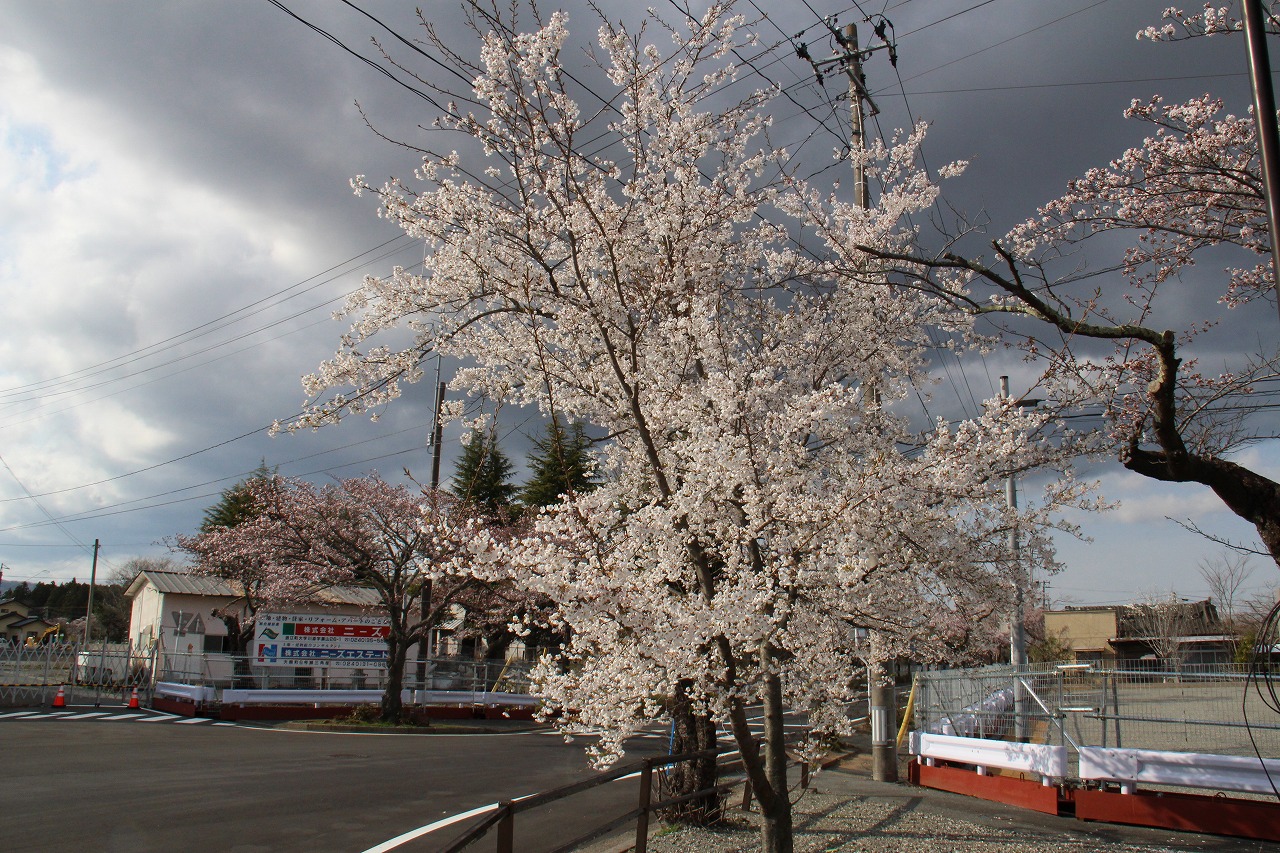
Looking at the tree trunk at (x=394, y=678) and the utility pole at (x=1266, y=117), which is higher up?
the utility pole at (x=1266, y=117)

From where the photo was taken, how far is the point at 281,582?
2461 centimetres

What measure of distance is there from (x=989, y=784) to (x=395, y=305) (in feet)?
33.2

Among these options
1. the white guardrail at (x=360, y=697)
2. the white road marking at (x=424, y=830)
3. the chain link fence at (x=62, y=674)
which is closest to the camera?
the white road marking at (x=424, y=830)

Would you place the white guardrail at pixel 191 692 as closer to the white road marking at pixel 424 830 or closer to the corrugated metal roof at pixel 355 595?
the corrugated metal roof at pixel 355 595

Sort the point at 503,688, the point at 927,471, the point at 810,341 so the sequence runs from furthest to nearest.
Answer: the point at 503,688 → the point at 810,341 → the point at 927,471

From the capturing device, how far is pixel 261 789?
1172 centimetres

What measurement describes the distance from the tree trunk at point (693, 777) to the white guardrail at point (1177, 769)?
4.59 meters

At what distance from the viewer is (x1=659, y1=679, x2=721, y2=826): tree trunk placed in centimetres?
932

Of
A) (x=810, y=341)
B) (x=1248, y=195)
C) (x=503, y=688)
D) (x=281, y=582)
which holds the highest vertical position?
(x=1248, y=195)

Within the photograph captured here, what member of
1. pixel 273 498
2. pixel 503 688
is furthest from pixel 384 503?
pixel 503 688

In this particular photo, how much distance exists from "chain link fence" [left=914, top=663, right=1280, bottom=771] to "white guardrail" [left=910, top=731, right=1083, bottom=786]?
1.10 ft

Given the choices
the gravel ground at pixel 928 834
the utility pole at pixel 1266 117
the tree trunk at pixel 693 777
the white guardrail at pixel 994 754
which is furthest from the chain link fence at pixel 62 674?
the utility pole at pixel 1266 117

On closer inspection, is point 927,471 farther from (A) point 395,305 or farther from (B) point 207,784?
(B) point 207,784

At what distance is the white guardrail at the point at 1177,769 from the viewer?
29.1 ft
